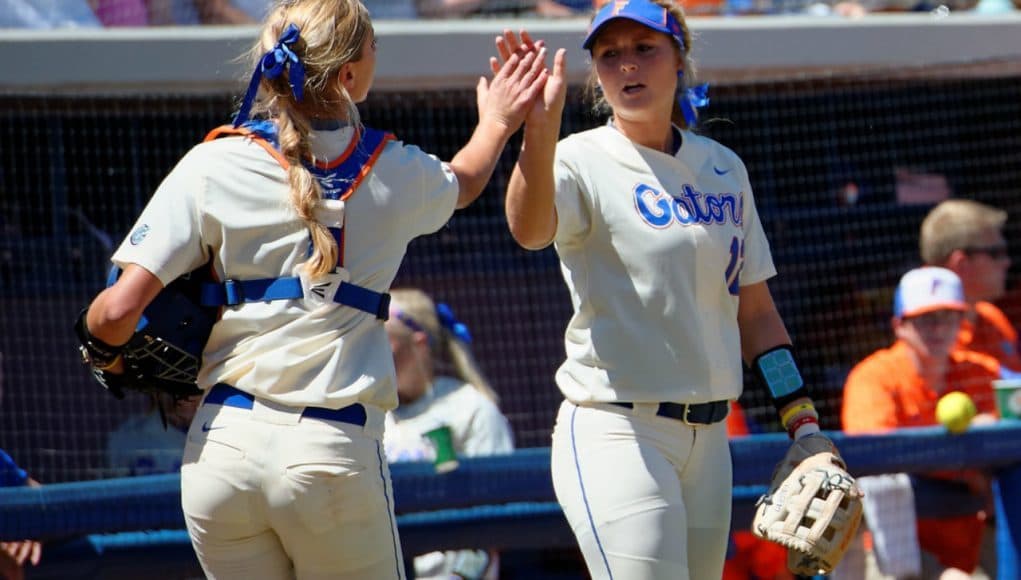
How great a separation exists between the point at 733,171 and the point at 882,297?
13.2ft

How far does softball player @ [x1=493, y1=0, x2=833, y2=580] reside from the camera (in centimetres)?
291

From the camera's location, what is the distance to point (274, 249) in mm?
2537

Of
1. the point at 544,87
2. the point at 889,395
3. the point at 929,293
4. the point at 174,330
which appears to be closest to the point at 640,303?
the point at 544,87

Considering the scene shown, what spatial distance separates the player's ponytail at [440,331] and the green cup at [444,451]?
0.71m

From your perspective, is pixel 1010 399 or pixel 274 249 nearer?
pixel 274 249

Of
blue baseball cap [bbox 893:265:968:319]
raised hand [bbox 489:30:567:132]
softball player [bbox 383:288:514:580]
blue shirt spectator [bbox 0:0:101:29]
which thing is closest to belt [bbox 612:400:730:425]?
raised hand [bbox 489:30:567:132]

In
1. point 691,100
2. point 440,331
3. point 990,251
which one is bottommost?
point 440,331

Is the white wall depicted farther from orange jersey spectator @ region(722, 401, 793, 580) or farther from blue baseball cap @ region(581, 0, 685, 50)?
blue baseball cap @ region(581, 0, 685, 50)

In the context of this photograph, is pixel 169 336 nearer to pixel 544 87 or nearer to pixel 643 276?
pixel 544 87

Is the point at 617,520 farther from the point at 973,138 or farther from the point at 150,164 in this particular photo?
the point at 973,138

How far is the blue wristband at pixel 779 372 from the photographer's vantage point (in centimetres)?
326

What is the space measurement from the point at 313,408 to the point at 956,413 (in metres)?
3.03

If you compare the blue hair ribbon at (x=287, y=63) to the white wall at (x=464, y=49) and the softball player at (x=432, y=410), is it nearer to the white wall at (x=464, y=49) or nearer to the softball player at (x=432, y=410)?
the softball player at (x=432, y=410)

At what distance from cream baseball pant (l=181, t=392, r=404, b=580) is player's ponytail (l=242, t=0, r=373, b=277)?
12.1 inches
